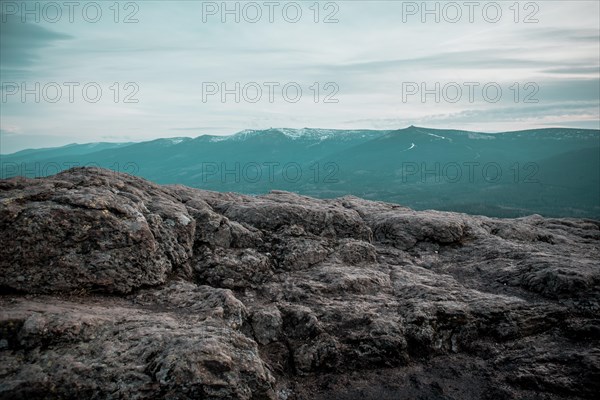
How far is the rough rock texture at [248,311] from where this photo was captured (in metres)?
10.6

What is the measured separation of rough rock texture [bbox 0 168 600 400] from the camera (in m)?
10.6

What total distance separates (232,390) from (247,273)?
7451 millimetres

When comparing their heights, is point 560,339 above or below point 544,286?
below

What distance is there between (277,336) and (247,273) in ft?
13.8

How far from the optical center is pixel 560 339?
14.7 m

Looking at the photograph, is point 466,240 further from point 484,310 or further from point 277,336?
point 277,336

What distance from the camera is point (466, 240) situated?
79.1ft

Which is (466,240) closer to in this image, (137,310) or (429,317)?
(429,317)

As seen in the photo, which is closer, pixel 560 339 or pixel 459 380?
pixel 459 380

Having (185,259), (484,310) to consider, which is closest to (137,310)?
(185,259)

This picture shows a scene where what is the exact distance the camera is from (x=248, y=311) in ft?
48.6

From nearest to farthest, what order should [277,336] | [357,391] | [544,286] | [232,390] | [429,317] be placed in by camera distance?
[232,390] → [357,391] → [277,336] → [429,317] → [544,286]

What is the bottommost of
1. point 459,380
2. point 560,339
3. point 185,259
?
Answer: point 459,380

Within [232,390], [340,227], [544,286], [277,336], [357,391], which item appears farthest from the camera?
[340,227]
